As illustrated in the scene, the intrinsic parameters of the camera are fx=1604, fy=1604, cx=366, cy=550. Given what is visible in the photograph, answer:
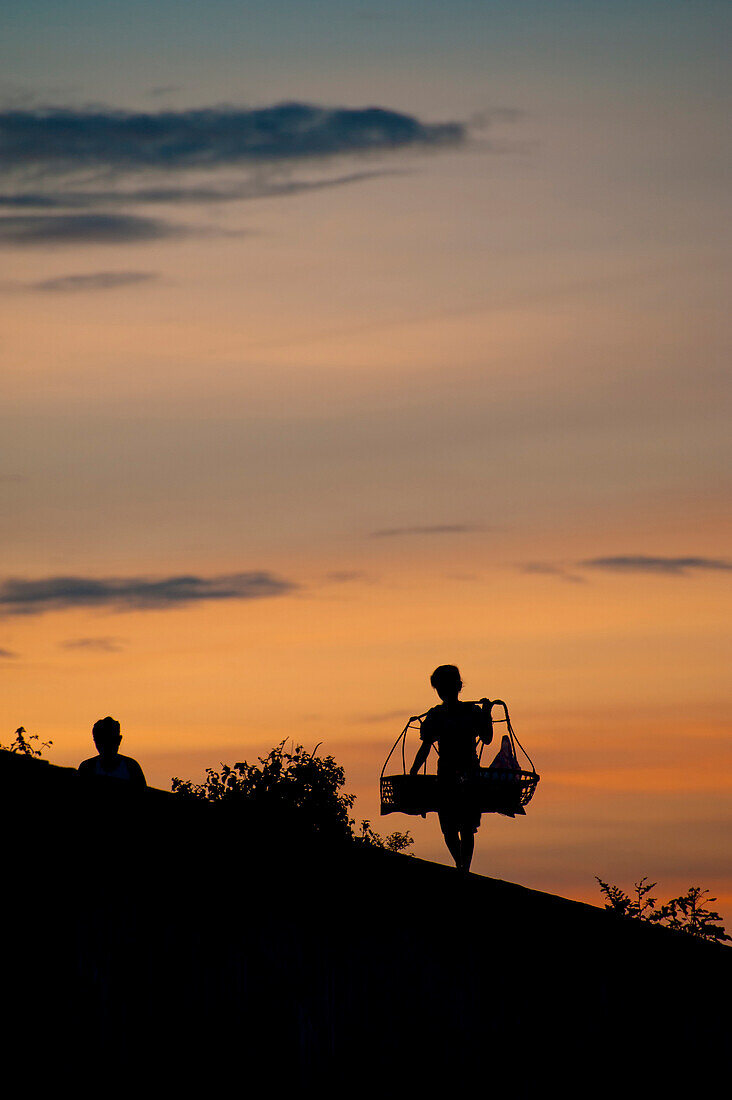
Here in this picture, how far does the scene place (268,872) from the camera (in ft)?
36.8

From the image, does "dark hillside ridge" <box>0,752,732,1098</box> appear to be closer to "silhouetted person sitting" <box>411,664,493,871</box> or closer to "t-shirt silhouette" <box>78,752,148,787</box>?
"silhouetted person sitting" <box>411,664,493,871</box>

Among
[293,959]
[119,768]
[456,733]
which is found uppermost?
[456,733]

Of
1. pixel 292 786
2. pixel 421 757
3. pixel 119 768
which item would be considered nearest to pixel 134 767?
pixel 119 768

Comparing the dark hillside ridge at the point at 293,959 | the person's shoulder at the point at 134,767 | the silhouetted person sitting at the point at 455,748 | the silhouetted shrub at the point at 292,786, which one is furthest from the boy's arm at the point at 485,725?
the silhouetted shrub at the point at 292,786

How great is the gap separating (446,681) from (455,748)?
0.57 meters

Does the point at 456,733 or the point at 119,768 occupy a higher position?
the point at 456,733

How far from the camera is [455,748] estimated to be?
1337 centimetres

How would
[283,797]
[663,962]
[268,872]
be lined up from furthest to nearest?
[283,797]
[663,962]
[268,872]

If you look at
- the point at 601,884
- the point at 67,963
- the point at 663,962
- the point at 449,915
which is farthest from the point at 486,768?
the point at 601,884

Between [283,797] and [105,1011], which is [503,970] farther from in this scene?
[283,797]

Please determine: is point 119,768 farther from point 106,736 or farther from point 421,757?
point 421,757

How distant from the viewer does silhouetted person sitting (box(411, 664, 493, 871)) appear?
13391mm

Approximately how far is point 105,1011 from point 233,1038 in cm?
100

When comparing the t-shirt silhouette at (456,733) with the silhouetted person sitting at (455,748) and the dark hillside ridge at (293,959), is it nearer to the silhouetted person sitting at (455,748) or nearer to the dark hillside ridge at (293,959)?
the silhouetted person sitting at (455,748)
